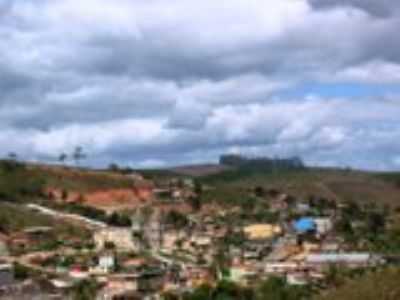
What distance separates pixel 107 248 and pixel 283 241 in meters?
27.7

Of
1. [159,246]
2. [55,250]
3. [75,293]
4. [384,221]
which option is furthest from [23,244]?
[384,221]

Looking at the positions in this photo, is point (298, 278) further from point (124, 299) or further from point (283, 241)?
point (283, 241)

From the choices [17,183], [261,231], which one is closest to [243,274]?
[261,231]

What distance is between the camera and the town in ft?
321

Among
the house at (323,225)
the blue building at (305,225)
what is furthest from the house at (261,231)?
the house at (323,225)

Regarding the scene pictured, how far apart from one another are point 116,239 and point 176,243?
8465 millimetres

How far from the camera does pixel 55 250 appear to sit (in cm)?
12756

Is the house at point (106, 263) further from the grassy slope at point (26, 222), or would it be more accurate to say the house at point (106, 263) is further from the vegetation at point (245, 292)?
the vegetation at point (245, 292)

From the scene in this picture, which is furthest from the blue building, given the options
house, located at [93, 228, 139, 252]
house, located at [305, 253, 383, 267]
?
house, located at [305, 253, 383, 267]

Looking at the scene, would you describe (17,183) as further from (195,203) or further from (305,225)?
(305,225)

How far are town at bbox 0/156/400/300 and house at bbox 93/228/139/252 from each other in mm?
169

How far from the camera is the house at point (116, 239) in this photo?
134 m

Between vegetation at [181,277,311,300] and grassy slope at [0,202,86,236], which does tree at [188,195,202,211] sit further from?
vegetation at [181,277,311,300]

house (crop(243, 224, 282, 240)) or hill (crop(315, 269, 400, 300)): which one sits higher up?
hill (crop(315, 269, 400, 300))
